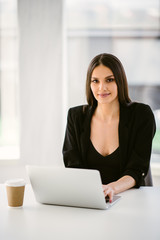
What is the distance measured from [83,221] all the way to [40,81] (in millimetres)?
2502

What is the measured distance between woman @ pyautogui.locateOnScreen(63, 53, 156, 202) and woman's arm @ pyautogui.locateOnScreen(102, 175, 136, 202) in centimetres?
17

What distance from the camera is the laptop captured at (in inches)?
64.9

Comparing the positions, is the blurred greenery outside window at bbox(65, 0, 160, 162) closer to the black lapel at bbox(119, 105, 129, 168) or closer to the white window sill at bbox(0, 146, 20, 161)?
the white window sill at bbox(0, 146, 20, 161)

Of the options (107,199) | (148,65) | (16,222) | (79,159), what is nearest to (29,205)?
(16,222)

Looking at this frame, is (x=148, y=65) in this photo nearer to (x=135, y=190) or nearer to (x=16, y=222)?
(x=135, y=190)

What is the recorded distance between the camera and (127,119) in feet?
8.04

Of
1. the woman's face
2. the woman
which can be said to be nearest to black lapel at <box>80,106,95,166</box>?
the woman

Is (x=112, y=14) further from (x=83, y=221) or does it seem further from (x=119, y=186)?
(x=83, y=221)

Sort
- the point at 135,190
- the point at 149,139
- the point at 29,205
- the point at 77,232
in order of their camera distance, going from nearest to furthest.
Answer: the point at 77,232, the point at 29,205, the point at 135,190, the point at 149,139

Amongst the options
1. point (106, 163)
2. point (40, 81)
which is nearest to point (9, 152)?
point (40, 81)

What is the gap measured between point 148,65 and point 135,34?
33 centimetres

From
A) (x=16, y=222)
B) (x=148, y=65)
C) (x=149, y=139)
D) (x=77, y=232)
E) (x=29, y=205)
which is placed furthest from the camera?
(x=148, y=65)

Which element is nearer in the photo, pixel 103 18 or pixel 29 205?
pixel 29 205

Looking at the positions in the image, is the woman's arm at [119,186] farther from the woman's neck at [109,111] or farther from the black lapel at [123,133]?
the woman's neck at [109,111]
